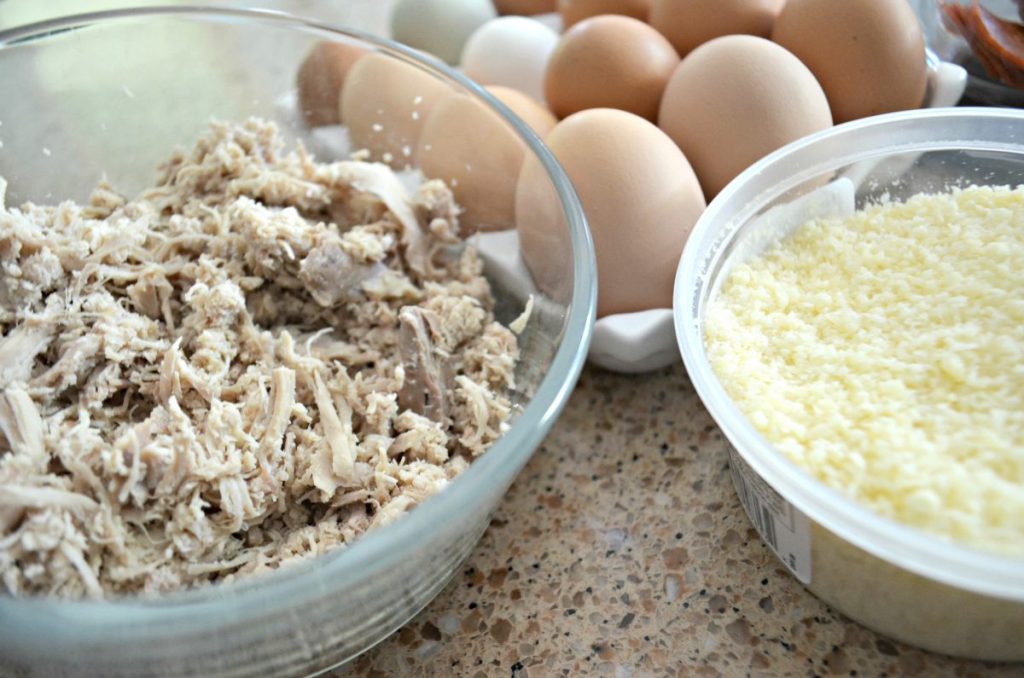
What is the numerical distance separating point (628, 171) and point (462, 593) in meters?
0.51

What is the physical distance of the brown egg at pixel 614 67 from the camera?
116 centimetres

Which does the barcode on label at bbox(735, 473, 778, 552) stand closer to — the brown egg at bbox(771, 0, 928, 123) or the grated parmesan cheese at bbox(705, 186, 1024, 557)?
the grated parmesan cheese at bbox(705, 186, 1024, 557)

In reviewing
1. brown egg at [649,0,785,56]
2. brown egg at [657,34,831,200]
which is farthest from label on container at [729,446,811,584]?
brown egg at [649,0,785,56]

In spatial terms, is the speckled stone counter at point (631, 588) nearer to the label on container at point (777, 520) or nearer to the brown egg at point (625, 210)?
the label on container at point (777, 520)

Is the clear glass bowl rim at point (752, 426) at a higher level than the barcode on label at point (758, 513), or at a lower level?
higher

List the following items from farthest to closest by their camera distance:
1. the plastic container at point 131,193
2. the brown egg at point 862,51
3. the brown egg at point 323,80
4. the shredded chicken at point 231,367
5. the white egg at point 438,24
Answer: the white egg at point 438,24 → the brown egg at point 323,80 → the brown egg at point 862,51 → the shredded chicken at point 231,367 → the plastic container at point 131,193

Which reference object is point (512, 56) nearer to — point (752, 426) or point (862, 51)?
Answer: point (862, 51)

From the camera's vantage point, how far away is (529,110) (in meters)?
1.18

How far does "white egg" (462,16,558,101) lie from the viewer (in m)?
1.31

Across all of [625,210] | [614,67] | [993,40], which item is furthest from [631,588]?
[993,40]

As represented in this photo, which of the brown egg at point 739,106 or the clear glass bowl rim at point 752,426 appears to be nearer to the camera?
the clear glass bowl rim at point 752,426

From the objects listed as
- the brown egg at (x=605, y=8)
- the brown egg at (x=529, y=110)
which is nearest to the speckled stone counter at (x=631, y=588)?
the brown egg at (x=529, y=110)

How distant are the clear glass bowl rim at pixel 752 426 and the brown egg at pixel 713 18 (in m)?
0.27

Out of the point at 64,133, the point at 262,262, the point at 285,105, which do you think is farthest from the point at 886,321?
the point at 64,133
